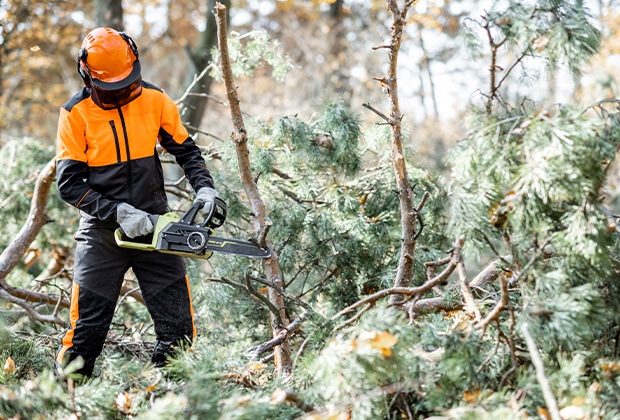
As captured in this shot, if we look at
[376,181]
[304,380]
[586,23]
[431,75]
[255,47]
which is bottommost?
[304,380]

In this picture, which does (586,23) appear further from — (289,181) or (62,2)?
(62,2)

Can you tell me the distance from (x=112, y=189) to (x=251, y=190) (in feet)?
2.11

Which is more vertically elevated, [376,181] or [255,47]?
[255,47]

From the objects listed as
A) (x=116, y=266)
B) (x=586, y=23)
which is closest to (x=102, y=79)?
(x=116, y=266)

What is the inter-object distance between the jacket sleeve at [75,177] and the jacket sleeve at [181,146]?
397 millimetres

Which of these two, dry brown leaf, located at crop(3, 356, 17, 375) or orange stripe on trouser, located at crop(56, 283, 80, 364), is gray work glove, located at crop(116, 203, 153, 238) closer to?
orange stripe on trouser, located at crop(56, 283, 80, 364)

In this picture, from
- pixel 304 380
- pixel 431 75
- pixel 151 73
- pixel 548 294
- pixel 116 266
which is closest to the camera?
pixel 548 294

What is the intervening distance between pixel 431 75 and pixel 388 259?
40.9 feet

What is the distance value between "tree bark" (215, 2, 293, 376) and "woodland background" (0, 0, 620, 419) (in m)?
0.01

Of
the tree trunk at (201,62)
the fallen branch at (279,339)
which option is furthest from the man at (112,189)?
the tree trunk at (201,62)

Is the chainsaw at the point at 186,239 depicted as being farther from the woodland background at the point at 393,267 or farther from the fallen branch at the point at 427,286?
the fallen branch at the point at 427,286

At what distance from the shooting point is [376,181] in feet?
10.6

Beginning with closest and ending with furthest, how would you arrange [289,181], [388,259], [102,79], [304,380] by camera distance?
→ [304,380]
[102,79]
[388,259]
[289,181]

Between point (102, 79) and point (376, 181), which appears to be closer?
point (102, 79)
